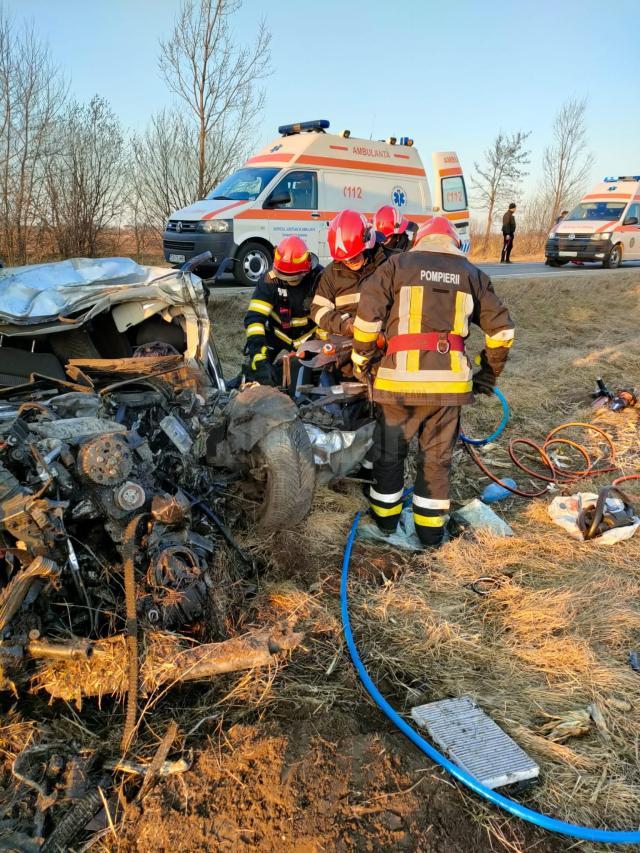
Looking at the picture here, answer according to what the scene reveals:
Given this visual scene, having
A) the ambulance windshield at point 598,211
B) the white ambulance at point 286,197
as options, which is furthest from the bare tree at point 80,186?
the ambulance windshield at point 598,211

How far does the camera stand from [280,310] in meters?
4.79

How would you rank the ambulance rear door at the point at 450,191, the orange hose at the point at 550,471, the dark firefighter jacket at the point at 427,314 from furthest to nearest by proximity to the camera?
the ambulance rear door at the point at 450,191
the orange hose at the point at 550,471
the dark firefighter jacket at the point at 427,314

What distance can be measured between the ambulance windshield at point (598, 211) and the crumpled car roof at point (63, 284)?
15.0 m

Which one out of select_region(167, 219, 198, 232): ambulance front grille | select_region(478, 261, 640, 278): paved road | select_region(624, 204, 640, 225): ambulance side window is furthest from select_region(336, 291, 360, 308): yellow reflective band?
select_region(624, 204, 640, 225): ambulance side window

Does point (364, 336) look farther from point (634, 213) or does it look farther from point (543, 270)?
point (634, 213)

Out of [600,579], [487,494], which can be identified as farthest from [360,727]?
[487,494]

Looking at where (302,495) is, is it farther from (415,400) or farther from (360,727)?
(360,727)

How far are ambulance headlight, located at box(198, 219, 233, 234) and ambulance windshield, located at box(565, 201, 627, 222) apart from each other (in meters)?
11.2

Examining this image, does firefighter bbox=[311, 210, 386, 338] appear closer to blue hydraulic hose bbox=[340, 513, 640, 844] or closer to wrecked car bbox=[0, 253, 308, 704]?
wrecked car bbox=[0, 253, 308, 704]

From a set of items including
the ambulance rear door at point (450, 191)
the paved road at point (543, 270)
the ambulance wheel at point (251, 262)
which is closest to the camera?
the ambulance wheel at point (251, 262)

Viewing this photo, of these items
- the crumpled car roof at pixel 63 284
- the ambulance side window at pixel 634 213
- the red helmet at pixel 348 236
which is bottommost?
the crumpled car roof at pixel 63 284

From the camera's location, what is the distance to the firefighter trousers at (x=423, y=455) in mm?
3389

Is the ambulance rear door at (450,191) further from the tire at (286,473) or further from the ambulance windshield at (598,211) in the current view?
the tire at (286,473)

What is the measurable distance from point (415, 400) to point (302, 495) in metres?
0.88
